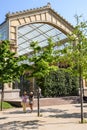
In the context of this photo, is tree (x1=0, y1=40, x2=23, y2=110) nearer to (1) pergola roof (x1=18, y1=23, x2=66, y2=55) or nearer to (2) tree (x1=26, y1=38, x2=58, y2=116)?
(2) tree (x1=26, y1=38, x2=58, y2=116)

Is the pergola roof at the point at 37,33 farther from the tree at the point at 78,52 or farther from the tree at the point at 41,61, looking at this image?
the tree at the point at 78,52

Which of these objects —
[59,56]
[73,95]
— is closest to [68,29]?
[73,95]

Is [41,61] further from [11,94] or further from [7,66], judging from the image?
[11,94]

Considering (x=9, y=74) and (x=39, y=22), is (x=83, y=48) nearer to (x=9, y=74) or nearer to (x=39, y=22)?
(x=9, y=74)

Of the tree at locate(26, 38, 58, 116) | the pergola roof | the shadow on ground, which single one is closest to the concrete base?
the pergola roof

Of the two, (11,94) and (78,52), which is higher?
(78,52)

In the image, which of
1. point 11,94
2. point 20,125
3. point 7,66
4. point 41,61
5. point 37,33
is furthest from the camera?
point 37,33

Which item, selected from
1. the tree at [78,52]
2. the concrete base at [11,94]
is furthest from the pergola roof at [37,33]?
the tree at [78,52]

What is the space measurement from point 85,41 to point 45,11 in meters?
23.0

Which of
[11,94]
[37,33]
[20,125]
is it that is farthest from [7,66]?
[37,33]

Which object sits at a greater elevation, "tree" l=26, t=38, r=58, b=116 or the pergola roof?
the pergola roof

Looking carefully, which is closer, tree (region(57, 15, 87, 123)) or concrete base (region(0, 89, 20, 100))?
tree (region(57, 15, 87, 123))

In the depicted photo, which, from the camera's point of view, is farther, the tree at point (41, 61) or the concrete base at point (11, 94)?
the concrete base at point (11, 94)

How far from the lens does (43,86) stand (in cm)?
3575
